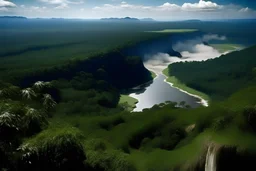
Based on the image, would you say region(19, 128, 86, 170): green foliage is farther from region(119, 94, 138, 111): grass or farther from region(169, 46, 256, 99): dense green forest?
region(169, 46, 256, 99): dense green forest

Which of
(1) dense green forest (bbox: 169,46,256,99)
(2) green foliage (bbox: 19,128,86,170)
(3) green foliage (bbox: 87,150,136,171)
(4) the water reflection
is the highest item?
(2) green foliage (bbox: 19,128,86,170)

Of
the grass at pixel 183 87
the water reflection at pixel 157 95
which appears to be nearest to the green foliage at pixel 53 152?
the water reflection at pixel 157 95

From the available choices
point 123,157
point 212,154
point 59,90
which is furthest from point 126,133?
point 59,90

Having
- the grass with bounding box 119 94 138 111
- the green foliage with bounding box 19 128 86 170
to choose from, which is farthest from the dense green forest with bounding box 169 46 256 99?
the green foliage with bounding box 19 128 86 170

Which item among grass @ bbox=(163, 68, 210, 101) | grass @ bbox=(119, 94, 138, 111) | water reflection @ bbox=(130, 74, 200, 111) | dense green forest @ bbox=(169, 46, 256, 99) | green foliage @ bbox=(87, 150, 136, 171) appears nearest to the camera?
green foliage @ bbox=(87, 150, 136, 171)

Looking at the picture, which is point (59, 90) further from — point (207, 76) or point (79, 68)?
point (207, 76)

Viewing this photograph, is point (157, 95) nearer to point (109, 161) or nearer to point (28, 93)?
point (109, 161)
